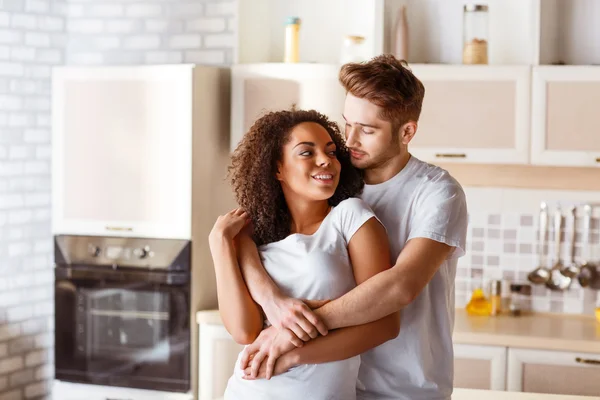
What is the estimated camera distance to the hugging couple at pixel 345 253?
193cm

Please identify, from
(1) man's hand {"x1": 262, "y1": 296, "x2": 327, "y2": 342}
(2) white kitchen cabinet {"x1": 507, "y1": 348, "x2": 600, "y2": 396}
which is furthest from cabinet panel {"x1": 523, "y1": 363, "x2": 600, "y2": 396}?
(1) man's hand {"x1": 262, "y1": 296, "x2": 327, "y2": 342}

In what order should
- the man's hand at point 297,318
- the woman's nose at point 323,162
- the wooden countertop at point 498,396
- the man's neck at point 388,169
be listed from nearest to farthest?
the man's hand at point 297,318 < the woman's nose at point 323,162 < the man's neck at point 388,169 < the wooden countertop at point 498,396

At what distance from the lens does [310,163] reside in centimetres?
203

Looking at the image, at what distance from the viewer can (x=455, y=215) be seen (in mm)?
2076

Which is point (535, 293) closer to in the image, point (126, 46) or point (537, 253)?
point (537, 253)

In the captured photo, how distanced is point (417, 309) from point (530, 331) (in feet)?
6.21

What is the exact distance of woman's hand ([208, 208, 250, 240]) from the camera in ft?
6.73

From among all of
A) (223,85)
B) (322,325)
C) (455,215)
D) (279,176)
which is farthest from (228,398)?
(223,85)

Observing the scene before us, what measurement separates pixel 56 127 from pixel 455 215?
101 inches

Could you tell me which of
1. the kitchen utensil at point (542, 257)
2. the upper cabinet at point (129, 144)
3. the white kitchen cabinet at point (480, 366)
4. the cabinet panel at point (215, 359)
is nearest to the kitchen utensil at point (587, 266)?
the kitchen utensil at point (542, 257)

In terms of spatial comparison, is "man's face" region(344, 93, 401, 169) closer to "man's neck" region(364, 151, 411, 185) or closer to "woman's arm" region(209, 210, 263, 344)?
"man's neck" region(364, 151, 411, 185)

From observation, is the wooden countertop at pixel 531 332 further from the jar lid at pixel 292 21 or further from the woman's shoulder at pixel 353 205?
the woman's shoulder at pixel 353 205

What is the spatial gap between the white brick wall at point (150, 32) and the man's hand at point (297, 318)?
8.50ft

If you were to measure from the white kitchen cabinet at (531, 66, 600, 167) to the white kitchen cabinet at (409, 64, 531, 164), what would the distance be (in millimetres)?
51
